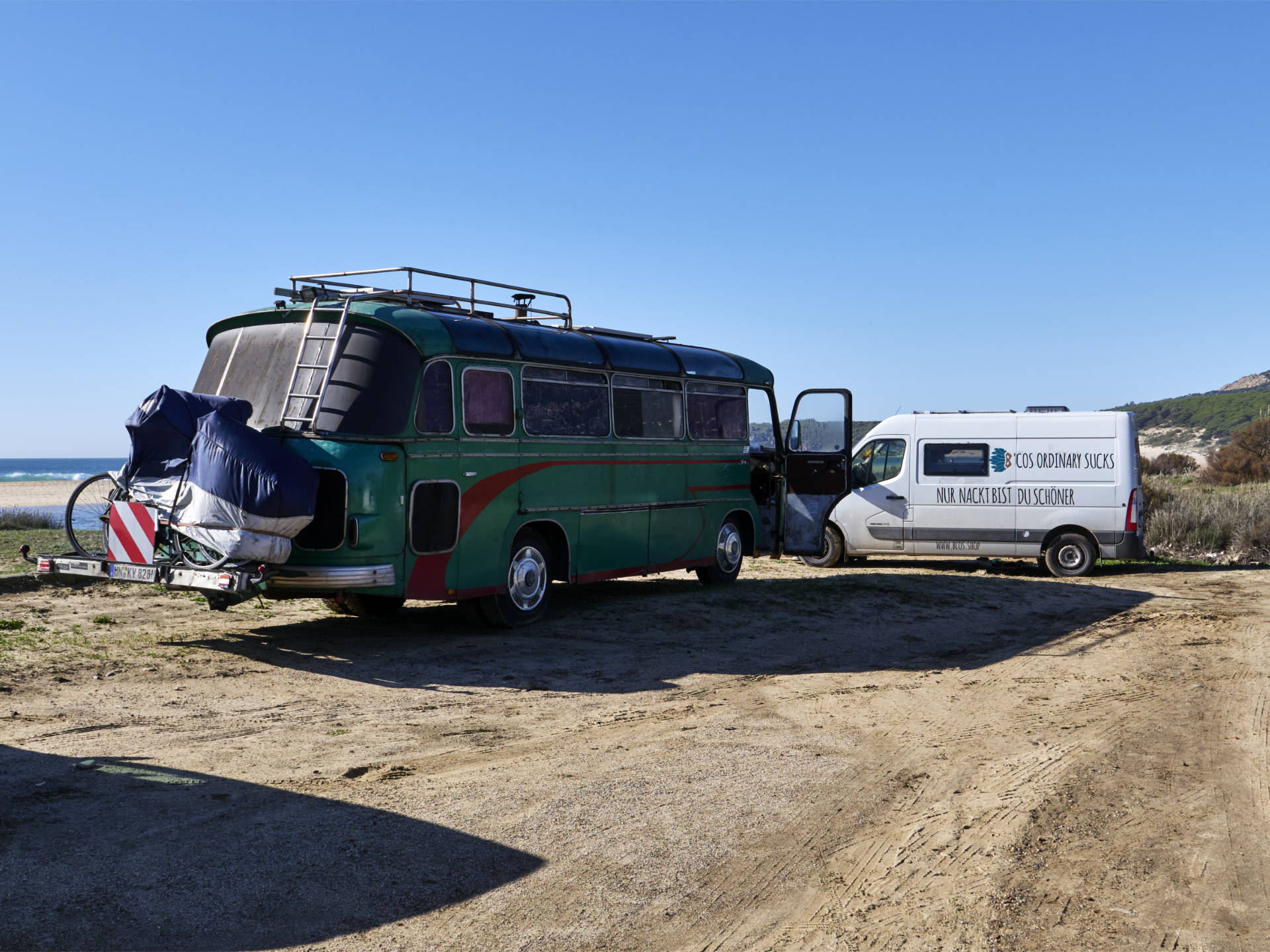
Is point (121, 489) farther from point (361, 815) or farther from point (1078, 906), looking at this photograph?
point (1078, 906)

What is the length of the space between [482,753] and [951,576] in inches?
436

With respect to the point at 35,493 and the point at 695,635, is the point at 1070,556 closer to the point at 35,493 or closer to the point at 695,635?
the point at 695,635

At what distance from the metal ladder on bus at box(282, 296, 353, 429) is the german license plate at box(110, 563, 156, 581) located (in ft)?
5.19

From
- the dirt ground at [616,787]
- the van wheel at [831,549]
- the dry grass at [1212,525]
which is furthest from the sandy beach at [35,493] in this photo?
the dirt ground at [616,787]

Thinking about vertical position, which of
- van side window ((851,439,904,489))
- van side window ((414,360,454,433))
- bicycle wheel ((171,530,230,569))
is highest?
van side window ((414,360,454,433))

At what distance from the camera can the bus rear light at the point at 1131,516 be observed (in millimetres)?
17031

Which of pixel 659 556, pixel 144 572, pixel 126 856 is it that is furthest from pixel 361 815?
pixel 659 556

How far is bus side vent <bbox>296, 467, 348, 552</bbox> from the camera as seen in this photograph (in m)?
9.42

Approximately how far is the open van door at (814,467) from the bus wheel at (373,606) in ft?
18.8

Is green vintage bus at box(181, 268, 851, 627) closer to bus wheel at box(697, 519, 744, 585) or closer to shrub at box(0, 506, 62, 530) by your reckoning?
bus wheel at box(697, 519, 744, 585)

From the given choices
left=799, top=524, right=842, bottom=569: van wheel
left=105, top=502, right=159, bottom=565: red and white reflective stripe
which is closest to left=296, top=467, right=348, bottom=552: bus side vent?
left=105, top=502, right=159, bottom=565: red and white reflective stripe

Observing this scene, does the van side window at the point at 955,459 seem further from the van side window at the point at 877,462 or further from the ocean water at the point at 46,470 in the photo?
the ocean water at the point at 46,470

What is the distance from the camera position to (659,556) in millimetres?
13570

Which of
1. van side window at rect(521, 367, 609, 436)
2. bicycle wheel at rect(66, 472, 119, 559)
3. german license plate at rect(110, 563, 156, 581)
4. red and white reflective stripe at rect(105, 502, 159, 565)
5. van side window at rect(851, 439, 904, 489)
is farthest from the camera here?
van side window at rect(851, 439, 904, 489)
